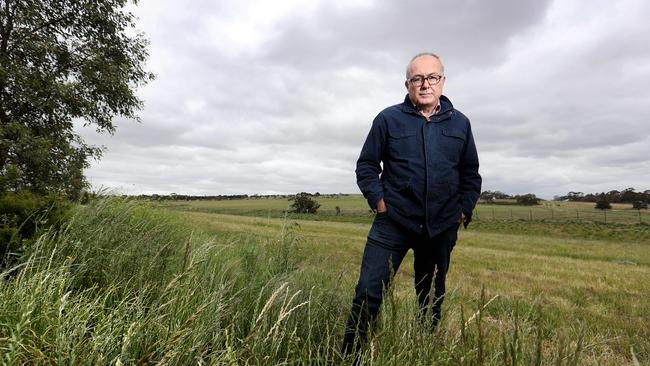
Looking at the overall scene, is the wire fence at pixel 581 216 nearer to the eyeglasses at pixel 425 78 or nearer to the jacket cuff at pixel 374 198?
the eyeglasses at pixel 425 78

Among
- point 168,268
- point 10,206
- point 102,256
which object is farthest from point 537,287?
point 10,206

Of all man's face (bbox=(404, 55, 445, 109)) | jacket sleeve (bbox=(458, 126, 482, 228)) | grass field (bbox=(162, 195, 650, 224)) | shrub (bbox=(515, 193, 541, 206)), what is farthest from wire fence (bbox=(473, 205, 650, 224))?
man's face (bbox=(404, 55, 445, 109))

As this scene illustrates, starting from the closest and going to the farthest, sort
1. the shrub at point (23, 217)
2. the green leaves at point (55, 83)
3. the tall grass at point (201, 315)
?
the tall grass at point (201, 315), the shrub at point (23, 217), the green leaves at point (55, 83)

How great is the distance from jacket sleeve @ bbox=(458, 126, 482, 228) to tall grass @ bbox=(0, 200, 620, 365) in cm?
92

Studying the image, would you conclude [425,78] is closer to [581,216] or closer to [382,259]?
[382,259]

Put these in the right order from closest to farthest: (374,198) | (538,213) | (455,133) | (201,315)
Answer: (201,315) → (374,198) → (455,133) → (538,213)

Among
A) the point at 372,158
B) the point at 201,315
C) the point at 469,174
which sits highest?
the point at 372,158

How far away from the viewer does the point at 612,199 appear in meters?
100

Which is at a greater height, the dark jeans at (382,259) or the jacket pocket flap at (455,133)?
the jacket pocket flap at (455,133)

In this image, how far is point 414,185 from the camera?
10.4 ft

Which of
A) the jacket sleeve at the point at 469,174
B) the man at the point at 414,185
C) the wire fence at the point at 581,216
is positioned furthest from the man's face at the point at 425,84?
the wire fence at the point at 581,216

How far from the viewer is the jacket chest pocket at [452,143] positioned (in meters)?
3.30

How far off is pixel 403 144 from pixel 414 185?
359 mm

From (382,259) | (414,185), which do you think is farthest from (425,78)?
(382,259)
